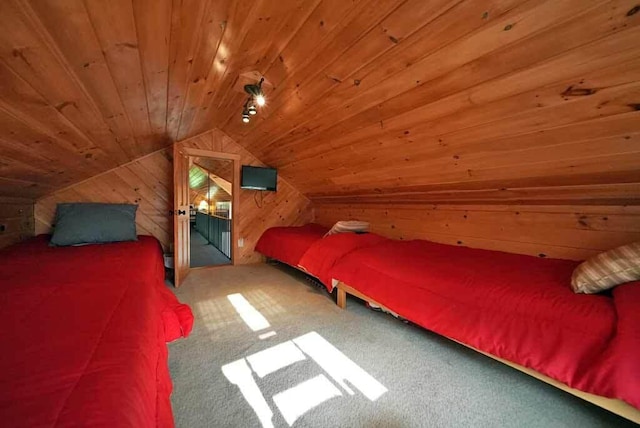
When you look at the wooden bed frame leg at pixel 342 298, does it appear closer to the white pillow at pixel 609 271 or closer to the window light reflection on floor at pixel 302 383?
the window light reflection on floor at pixel 302 383

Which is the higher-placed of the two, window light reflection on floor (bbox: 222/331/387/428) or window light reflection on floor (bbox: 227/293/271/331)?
window light reflection on floor (bbox: 222/331/387/428)

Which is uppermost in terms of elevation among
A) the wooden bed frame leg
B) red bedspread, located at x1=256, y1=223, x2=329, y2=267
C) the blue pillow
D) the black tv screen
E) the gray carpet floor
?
the black tv screen

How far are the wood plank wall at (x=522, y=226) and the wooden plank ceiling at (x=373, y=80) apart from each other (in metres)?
0.13

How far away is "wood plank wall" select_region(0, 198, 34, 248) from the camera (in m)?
2.04

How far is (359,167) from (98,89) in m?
2.07

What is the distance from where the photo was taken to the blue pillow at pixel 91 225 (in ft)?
7.27

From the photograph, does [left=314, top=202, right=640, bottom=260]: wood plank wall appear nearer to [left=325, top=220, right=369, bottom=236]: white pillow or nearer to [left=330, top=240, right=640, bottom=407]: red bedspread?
[left=330, top=240, right=640, bottom=407]: red bedspread

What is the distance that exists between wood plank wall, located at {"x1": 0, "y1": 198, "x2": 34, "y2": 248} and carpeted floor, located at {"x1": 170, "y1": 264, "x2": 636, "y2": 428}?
1.86 m

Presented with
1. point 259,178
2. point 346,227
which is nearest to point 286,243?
point 346,227

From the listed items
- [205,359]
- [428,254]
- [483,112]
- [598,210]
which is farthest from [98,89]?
[598,210]

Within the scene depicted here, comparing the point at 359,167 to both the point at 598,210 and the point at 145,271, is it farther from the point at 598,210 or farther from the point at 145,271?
the point at 145,271

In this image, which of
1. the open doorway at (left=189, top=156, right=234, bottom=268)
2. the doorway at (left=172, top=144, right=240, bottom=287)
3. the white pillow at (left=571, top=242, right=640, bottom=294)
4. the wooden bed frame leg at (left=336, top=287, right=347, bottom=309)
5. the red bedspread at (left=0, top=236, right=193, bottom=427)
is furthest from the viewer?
the open doorway at (left=189, top=156, right=234, bottom=268)

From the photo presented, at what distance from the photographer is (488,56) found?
1.14 metres

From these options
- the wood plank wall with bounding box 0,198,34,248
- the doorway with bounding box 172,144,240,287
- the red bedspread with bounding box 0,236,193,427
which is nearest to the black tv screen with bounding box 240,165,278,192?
the doorway with bounding box 172,144,240,287
